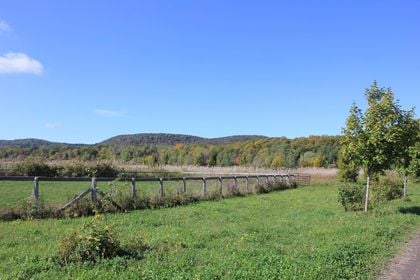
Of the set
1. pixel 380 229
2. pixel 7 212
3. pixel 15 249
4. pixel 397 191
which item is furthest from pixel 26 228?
pixel 397 191

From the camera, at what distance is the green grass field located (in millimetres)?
8609

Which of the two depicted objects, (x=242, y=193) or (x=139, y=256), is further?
(x=242, y=193)

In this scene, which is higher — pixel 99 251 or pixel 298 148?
pixel 298 148

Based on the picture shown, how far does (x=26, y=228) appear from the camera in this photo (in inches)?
574

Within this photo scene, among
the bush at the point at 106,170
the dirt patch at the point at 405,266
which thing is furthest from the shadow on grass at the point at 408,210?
the bush at the point at 106,170

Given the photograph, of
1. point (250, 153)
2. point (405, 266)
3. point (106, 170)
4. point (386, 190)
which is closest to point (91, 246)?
point (405, 266)

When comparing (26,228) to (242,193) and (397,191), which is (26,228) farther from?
(397,191)

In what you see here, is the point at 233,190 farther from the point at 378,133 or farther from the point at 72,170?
the point at 72,170

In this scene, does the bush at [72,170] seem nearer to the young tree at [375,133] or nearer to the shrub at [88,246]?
the young tree at [375,133]

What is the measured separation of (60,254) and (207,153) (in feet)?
→ 474

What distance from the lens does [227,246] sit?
11.8 m

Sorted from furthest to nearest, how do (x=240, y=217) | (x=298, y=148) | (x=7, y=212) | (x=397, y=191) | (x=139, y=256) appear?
(x=298, y=148)
(x=397, y=191)
(x=240, y=217)
(x=7, y=212)
(x=139, y=256)

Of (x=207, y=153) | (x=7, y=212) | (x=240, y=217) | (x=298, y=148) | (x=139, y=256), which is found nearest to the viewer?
(x=139, y=256)

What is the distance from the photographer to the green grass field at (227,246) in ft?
28.2
